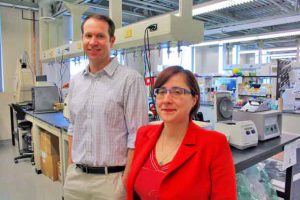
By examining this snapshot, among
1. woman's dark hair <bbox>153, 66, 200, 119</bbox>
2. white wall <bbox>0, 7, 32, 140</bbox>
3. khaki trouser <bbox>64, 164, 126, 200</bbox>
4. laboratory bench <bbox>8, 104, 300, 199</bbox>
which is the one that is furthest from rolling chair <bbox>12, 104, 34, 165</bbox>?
woman's dark hair <bbox>153, 66, 200, 119</bbox>

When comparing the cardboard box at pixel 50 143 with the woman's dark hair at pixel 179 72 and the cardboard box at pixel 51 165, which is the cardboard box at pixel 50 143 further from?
the woman's dark hair at pixel 179 72

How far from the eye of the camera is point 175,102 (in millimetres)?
1100

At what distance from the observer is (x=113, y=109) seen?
1.41m

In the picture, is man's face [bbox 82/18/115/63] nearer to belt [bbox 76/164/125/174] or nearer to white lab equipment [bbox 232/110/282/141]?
belt [bbox 76/164/125/174]

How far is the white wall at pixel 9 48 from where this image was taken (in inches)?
213

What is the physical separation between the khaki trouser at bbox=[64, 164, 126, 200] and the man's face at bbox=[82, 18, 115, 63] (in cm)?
70

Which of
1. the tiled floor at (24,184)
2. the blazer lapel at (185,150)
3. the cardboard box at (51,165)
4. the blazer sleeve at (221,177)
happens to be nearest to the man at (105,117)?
the blazer lapel at (185,150)

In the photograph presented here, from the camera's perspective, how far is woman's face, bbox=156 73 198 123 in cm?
110

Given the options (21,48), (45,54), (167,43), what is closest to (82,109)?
(167,43)

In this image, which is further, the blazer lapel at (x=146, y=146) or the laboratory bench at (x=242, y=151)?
the laboratory bench at (x=242, y=151)

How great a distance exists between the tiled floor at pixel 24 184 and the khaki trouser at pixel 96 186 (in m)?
1.68

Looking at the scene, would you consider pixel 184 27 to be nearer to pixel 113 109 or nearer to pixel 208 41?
pixel 113 109

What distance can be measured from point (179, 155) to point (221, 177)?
0.18 m

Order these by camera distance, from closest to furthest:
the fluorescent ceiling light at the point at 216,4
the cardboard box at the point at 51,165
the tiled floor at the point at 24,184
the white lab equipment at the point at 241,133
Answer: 1. the white lab equipment at the point at 241,133
2. the tiled floor at the point at 24,184
3. the cardboard box at the point at 51,165
4. the fluorescent ceiling light at the point at 216,4
